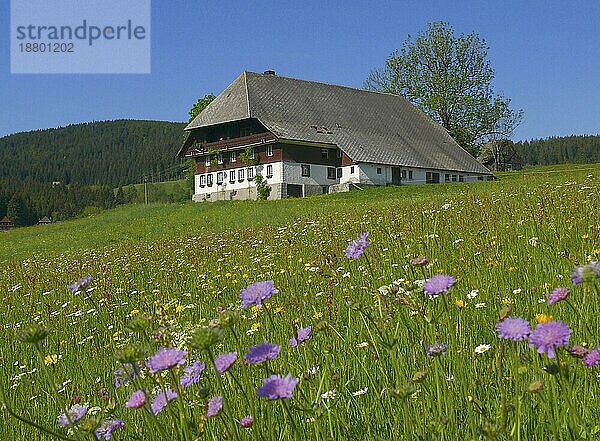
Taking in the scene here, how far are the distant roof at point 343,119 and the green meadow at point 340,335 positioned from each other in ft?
111

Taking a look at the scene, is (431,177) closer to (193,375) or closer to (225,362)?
(193,375)

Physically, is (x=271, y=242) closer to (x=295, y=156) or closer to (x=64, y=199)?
(x=295, y=156)

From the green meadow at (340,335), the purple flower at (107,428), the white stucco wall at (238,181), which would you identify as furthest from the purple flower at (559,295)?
the white stucco wall at (238,181)

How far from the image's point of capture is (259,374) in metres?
3.14

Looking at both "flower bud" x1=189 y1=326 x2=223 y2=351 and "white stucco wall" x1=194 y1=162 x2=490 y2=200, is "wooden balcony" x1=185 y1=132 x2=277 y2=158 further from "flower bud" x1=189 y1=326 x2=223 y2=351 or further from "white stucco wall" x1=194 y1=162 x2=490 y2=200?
"flower bud" x1=189 y1=326 x2=223 y2=351

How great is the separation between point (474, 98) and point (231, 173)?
19.9 meters

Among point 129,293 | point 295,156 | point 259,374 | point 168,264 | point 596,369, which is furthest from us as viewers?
point 295,156

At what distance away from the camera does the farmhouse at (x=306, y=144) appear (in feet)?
144

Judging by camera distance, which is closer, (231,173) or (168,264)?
(168,264)

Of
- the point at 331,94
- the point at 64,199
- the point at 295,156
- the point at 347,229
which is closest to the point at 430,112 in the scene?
the point at 331,94

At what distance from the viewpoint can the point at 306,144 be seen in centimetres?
4425

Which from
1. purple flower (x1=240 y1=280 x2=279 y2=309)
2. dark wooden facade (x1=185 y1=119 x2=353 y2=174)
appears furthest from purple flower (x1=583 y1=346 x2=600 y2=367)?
dark wooden facade (x1=185 y1=119 x2=353 y2=174)

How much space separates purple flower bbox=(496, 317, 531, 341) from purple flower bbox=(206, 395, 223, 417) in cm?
67

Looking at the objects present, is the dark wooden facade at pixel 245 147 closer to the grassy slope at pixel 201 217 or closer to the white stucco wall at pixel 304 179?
the white stucco wall at pixel 304 179
